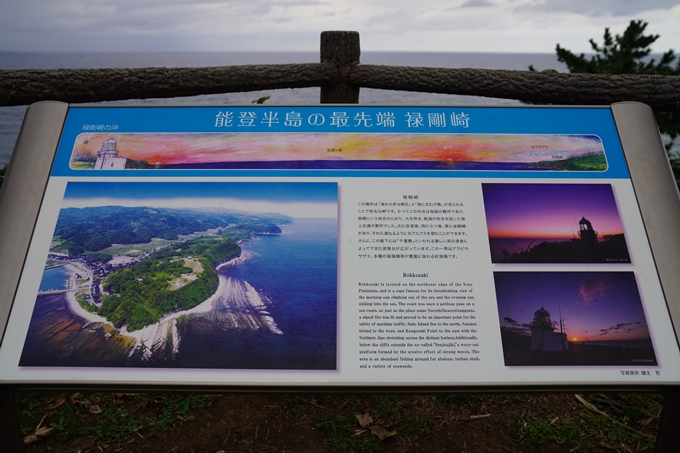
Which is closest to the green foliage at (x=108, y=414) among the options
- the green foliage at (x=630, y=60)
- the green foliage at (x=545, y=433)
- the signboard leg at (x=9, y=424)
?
the signboard leg at (x=9, y=424)

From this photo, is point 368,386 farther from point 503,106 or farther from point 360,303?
point 503,106

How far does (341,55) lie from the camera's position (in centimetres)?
344

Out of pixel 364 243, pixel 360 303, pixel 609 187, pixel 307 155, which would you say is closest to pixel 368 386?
pixel 360 303

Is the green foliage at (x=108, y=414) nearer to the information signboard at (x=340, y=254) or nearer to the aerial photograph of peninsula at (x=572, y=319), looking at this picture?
the information signboard at (x=340, y=254)

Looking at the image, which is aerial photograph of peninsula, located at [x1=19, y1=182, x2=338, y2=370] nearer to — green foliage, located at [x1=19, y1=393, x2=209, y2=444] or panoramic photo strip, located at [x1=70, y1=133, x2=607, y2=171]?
panoramic photo strip, located at [x1=70, y1=133, x2=607, y2=171]

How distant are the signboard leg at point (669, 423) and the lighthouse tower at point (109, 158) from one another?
2136 mm

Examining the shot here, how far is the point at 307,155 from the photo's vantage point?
187 cm

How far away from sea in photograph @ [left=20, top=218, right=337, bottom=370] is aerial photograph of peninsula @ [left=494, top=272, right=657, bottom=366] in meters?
0.60

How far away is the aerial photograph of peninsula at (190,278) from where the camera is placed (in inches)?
60.8

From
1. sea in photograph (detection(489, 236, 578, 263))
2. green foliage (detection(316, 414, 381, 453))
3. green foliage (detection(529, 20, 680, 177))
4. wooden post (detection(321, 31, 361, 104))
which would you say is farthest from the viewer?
green foliage (detection(529, 20, 680, 177))

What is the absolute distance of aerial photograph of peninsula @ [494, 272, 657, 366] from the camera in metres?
1.54

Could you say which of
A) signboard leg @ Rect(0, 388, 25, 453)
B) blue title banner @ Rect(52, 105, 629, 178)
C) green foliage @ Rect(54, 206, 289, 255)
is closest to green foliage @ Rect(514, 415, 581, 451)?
blue title banner @ Rect(52, 105, 629, 178)

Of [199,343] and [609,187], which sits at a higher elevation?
[609,187]

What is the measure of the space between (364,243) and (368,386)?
0.49m
